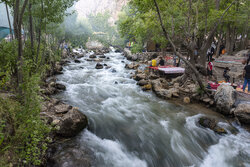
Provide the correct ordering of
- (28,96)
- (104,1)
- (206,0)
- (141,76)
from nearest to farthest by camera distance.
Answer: (28,96)
(206,0)
(141,76)
(104,1)

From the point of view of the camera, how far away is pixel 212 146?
6129 mm

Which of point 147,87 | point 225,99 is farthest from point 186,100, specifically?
point 147,87

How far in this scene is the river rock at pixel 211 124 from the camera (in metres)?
6.71

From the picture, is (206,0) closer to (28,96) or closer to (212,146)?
(212,146)

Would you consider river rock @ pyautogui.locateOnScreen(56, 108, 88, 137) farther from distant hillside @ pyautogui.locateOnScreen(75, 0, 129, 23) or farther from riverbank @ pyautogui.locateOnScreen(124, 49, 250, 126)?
distant hillside @ pyautogui.locateOnScreen(75, 0, 129, 23)

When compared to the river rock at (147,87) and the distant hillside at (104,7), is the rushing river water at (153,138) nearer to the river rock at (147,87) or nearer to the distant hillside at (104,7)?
the river rock at (147,87)

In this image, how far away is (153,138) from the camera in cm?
646

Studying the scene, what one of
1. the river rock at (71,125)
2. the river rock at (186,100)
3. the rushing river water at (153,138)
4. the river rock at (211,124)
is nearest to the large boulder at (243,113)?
the rushing river water at (153,138)

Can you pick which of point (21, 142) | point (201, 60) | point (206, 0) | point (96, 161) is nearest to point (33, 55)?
point (21, 142)

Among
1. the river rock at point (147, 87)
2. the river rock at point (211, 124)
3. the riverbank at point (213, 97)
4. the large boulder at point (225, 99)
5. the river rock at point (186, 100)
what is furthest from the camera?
the river rock at point (147, 87)

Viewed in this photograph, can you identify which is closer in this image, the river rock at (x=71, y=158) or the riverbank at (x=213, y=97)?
the river rock at (x=71, y=158)

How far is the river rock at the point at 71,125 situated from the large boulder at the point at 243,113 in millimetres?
7151

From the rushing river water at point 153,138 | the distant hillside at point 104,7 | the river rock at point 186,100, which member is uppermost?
the distant hillside at point 104,7

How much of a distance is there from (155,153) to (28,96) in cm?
467
